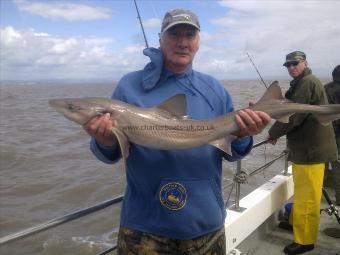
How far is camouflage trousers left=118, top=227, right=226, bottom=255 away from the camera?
2.69m

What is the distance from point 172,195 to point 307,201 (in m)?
3.29

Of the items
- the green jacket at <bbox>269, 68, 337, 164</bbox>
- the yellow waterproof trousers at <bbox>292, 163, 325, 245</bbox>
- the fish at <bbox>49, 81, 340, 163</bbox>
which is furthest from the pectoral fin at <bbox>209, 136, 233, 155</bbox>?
the yellow waterproof trousers at <bbox>292, 163, 325, 245</bbox>

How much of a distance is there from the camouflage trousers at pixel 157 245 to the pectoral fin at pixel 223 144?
23.3 inches

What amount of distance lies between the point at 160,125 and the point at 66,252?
6.28 m

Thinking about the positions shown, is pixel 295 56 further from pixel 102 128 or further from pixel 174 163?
pixel 102 128

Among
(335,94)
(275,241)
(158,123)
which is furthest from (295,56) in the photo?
(158,123)

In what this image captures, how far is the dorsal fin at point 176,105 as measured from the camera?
2.74 meters

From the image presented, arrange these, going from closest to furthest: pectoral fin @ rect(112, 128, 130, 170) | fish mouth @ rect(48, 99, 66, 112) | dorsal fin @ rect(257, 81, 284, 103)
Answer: pectoral fin @ rect(112, 128, 130, 170) → fish mouth @ rect(48, 99, 66, 112) → dorsal fin @ rect(257, 81, 284, 103)

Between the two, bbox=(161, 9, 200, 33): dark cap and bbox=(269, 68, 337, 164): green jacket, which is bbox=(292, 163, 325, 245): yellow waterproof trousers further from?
bbox=(161, 9, 200, 33): dark cap

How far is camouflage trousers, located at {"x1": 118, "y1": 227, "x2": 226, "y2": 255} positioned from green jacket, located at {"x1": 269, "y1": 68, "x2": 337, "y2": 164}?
295cm

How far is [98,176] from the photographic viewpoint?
538 inches

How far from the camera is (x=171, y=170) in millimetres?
2697

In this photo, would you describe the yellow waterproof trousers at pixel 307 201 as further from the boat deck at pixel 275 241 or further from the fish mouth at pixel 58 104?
the fish mouth at pixel 58 104

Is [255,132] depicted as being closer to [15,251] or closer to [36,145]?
[15,251]
